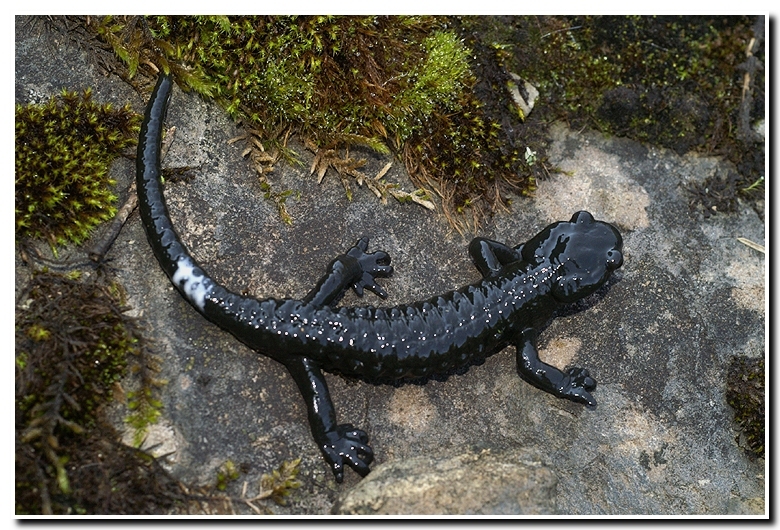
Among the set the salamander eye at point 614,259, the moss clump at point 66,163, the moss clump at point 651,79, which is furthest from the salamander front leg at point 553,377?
the moss clump at point 66,163

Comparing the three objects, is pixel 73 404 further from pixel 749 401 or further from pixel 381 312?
pixel 749 401

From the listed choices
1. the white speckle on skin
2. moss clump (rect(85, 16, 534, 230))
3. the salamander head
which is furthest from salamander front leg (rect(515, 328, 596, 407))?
the white speckle on skin

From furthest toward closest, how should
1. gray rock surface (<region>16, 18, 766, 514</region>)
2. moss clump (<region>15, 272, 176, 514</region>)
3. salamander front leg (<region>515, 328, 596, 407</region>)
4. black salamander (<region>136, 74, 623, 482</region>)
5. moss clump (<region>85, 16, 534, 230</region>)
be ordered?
moss clump (<region>85, 16, 534, 230</region>) → salamander front leg (<region>515, 328, 596, 407</region>) → black salamander (<region>136, 74, 623, 482</region>) → gray rock surface (<region>16, 18, 766, 514</region>) → moss clump (<region>15, 272, 176, 514</region>)

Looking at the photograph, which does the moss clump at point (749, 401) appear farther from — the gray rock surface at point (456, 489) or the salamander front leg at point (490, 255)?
the salamander front leg at point (490, 255)

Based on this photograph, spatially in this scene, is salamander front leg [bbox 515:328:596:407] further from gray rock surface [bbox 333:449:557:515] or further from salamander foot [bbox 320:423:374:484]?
salamander foot [bbox 320:423:374:484]

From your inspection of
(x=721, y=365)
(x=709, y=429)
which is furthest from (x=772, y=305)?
(x=709, y=429)

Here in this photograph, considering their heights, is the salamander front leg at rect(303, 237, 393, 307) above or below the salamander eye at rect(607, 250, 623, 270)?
above
